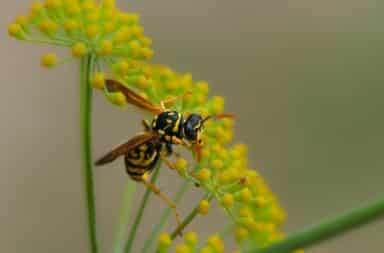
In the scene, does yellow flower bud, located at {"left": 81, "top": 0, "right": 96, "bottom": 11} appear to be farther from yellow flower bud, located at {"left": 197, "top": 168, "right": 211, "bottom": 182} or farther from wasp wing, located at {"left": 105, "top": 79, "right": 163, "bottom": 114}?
yellow flower bud, located at {"left": 197, "top": 168, "right": 211, "bottom": 182}

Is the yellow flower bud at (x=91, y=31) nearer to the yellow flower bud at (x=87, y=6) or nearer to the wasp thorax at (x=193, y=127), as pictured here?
the yellow flower bud at (x=87, y=6)

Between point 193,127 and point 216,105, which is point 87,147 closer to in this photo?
point 193,127

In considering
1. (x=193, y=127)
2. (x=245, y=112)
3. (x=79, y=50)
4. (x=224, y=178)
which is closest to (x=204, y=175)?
(x=224, y=178)

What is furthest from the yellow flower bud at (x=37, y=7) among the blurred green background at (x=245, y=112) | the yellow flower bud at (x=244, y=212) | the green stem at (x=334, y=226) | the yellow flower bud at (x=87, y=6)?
the blurred green background at (x=245, y=112)

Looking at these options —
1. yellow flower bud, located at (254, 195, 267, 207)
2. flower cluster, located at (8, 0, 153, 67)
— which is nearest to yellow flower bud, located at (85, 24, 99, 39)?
flower cluster, located at (8, 0, 153, 67)

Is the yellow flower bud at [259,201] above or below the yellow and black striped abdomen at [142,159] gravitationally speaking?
below

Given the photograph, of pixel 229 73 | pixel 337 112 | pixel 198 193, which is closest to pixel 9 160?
pixel 198 193
